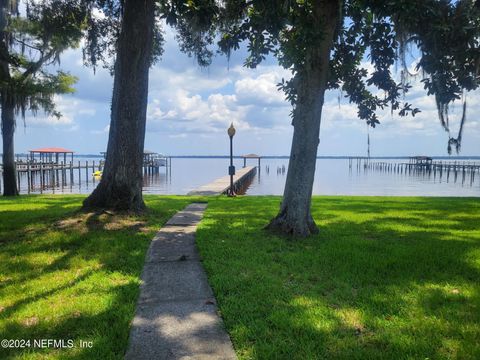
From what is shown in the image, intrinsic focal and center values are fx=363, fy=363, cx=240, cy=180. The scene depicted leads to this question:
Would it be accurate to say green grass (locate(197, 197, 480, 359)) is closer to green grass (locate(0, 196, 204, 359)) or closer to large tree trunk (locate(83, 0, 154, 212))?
green grass (locate(0, 196, 204, 359))

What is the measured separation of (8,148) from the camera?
1738cm

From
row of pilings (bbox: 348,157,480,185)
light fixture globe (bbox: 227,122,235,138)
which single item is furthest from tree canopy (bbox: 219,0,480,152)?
row of pilings (bbox: 348,157,480,185)

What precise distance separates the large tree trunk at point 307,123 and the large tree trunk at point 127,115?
3754 millimetres

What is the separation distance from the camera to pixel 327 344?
3.04 m

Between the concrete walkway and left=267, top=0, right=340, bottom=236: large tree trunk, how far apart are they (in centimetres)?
218

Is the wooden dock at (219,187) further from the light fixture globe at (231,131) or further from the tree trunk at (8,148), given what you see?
the tree trunk at (8,148)

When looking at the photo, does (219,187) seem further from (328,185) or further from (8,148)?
(328,185)

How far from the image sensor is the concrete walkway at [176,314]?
116 inches

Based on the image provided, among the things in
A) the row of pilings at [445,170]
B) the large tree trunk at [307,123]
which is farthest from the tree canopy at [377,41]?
the row of pilings at [445,170]

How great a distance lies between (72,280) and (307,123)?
4.65 meters

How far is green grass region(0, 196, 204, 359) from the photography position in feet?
10.4

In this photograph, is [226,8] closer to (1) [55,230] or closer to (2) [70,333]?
(1) [55,230]

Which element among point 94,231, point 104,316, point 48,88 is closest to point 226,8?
point 94,231

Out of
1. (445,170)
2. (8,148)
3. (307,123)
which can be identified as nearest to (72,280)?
(307,123)
